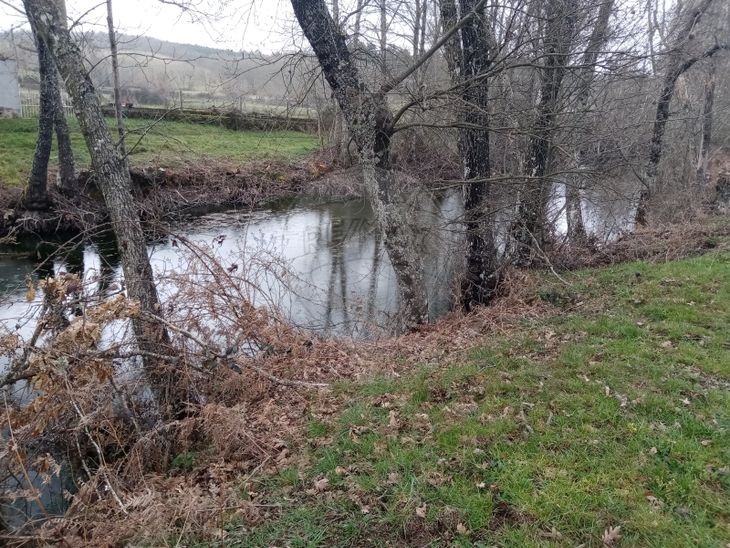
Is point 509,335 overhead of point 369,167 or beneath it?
beneath

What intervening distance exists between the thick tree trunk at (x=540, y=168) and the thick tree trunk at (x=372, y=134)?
235 cm

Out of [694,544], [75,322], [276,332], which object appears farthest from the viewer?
[276,332]

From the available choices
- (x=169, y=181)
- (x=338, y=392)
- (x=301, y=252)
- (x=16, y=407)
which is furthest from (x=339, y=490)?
(x=169, y=181)

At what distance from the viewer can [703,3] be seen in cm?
1249

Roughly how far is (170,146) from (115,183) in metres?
14.4

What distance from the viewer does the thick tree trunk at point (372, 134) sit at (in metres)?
7.44

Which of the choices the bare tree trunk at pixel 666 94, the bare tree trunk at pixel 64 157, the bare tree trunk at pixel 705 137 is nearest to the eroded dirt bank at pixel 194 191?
the bare tree trunk at pixel 64 157

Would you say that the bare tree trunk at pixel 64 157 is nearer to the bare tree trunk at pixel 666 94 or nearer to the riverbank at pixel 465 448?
the riverbank at pixel 465 448

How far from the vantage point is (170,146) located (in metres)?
19.7

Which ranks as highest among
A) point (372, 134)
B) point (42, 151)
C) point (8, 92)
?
point (8, 92)

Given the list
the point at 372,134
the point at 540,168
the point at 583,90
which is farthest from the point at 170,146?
the point at 583,90

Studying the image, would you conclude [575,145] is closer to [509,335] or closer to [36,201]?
[509,335]

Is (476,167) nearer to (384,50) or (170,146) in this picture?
(384,50)

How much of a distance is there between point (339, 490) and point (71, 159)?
48.0ft
